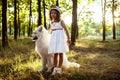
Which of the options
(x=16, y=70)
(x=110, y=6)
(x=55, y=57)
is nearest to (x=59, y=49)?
(x=55, y=57)

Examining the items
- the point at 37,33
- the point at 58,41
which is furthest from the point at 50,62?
the point at 37,33

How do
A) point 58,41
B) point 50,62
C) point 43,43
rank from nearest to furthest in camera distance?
point 58,41 < point 43,43 < point 50,62

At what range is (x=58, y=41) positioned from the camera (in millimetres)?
8102

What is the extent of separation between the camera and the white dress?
804cm

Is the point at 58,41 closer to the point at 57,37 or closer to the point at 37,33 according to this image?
the point at 57,37

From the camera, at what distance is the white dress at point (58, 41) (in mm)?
8039

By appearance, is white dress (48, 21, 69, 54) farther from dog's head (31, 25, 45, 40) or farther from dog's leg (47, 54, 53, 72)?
dog's leg (47, 54, 53, 72)

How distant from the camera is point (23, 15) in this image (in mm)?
47719

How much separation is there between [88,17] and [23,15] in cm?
1183

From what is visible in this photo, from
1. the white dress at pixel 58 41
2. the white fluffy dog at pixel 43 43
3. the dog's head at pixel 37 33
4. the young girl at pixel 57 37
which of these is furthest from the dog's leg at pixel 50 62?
the dog's head at pixel 37 33

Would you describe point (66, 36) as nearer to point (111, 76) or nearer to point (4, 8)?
point (111, 76)

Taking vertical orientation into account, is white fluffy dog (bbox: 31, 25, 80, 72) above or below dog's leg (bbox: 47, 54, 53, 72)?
above

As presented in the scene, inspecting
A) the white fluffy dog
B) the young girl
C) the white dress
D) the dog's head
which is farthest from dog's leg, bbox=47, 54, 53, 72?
the dog's head

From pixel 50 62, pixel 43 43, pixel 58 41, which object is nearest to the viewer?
pixel 58 41
